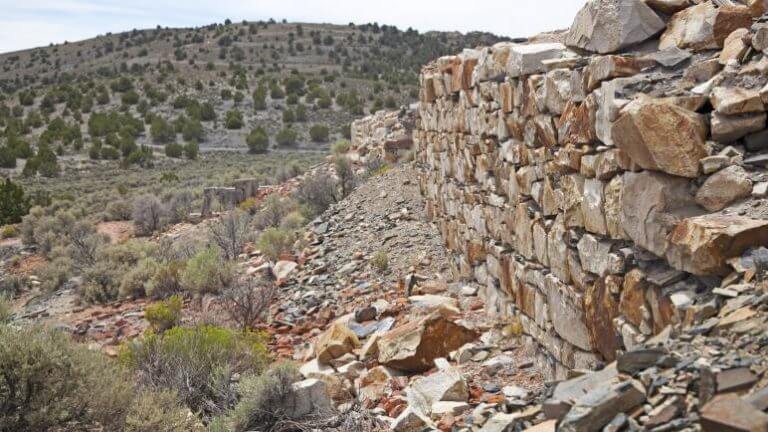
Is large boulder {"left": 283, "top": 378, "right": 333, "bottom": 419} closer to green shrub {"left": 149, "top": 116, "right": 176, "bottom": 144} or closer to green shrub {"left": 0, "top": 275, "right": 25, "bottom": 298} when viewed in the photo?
green shrub {"left": 0, "top": 275, "right": 25, "bottom": 298}

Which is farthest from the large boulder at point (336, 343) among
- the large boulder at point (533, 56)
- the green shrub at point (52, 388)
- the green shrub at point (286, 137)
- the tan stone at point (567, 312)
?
the green shrub at point (286, 137)

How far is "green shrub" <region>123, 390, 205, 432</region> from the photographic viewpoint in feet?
16.7

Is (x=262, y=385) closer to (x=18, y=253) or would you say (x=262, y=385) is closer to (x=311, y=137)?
(x=18, y=253)

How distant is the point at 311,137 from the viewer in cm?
3794

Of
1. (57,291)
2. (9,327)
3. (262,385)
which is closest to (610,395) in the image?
(262,385)

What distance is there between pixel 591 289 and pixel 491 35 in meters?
62.8

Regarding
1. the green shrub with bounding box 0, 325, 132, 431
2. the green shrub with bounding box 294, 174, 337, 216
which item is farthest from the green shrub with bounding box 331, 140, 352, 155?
the green shrub with bounding box 0, 325, 132, 431

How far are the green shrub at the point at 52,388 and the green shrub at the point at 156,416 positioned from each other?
0.13 m

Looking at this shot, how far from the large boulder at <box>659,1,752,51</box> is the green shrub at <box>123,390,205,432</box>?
4.37 meters

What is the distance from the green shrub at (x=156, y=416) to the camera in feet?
16.7

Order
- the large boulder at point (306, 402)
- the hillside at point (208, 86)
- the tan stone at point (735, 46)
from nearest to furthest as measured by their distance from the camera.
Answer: the tan stone at point (735, 46) < the large boulder at point (306, 402) < the hillside at point (208, 86)

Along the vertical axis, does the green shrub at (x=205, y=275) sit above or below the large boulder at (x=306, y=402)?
below

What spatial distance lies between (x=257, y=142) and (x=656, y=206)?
33.6 metres

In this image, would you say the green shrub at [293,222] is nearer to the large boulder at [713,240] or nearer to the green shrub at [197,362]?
the green shrub at [197,362]
